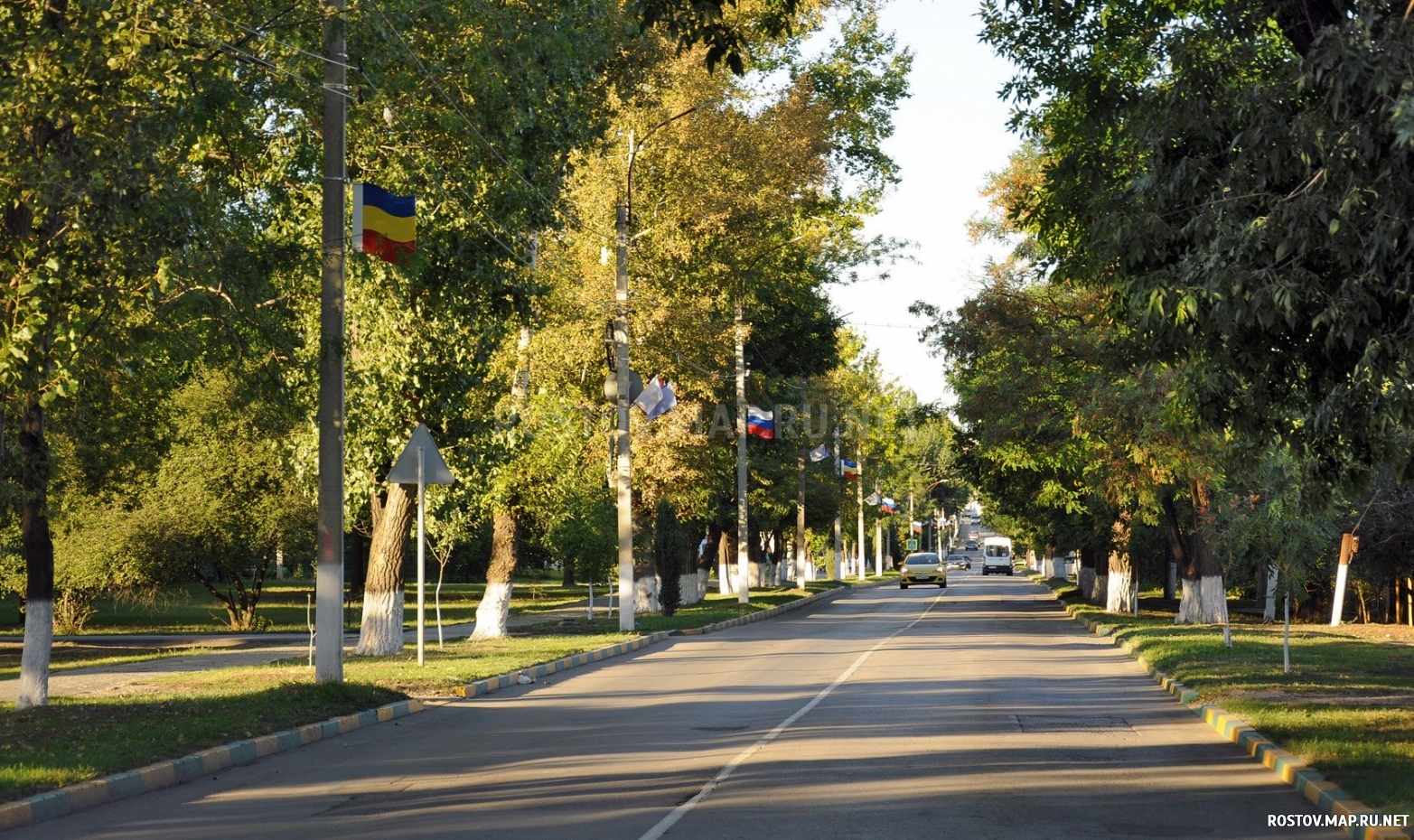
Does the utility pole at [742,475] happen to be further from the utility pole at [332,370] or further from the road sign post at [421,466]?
the utility pole at [332,370]

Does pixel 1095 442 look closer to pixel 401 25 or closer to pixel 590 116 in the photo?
pixel 590 116

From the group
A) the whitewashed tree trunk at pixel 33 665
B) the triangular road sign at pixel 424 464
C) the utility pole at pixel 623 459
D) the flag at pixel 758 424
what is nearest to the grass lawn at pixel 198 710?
the whitewashed tree trunk at pixel 33 665

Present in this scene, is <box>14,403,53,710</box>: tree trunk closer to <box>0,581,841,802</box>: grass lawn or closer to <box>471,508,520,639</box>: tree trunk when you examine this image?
<box>0,581,841,802</box>: grass lawn

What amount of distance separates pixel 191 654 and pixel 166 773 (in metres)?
17.7

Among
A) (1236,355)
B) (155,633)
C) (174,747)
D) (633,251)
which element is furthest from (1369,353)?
(155,633)

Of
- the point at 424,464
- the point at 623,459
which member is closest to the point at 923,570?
the point at 623,459

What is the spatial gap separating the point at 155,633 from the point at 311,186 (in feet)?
70.6

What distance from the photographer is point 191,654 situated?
28.9 m

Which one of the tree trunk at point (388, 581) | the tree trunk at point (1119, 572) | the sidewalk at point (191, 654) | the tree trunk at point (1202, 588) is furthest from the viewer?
the tree trunk at point (1119, 572)

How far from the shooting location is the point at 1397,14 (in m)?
10.2

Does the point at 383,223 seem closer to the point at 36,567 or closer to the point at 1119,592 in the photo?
the point at 36,567

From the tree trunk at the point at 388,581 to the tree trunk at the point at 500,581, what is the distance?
5.22 metres

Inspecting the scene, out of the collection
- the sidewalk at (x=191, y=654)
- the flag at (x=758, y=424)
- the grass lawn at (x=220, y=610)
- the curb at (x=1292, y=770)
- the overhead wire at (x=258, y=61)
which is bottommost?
the grass lawn at (x=220, y=610)

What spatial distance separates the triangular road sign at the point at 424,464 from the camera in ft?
66.6
